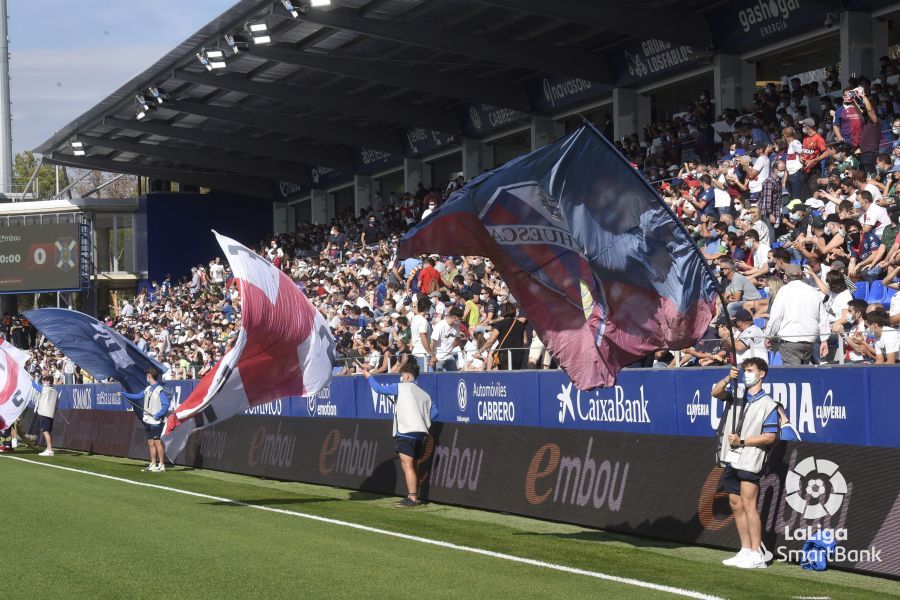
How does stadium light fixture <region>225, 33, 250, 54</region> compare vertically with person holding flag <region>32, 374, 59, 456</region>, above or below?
above

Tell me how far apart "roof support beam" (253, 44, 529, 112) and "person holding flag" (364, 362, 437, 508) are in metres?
18.0

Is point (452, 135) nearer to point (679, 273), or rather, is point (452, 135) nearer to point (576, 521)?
point (576, 521)

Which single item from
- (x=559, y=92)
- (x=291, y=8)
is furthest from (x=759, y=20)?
(x=291, y=8)

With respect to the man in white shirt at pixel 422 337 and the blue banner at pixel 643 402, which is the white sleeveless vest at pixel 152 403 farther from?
the man in white shirt at pixel 422 337

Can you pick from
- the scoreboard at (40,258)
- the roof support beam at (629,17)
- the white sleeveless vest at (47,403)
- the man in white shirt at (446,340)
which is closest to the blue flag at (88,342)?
the white sleeveless vest at (47,403)

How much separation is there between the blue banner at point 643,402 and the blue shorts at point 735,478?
1233mm

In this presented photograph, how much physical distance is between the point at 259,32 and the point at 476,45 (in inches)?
218

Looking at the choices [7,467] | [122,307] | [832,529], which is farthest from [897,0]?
[122,307]

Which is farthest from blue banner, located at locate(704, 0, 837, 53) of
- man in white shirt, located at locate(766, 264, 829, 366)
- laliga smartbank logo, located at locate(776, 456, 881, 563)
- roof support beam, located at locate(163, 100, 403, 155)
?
roof support beam, located at locate(163, 100, 403, 155)

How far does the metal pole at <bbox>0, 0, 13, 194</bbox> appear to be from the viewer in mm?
65250

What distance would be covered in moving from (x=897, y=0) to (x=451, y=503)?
567 inches

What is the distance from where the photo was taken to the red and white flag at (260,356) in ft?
52.3

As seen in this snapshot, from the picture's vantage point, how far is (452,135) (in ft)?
133

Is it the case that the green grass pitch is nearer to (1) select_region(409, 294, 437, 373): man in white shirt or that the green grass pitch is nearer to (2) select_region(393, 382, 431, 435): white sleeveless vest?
(2) select_region(393, 382, 431, 435): white sleeveless vest
